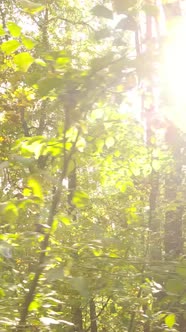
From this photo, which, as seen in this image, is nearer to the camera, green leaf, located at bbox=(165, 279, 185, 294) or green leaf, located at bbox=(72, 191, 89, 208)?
green leaf, located at bbox=(165, 279, 185, 294)

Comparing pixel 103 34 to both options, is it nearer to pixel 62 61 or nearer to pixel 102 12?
pixel 102 12

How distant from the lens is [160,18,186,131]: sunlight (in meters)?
1.37

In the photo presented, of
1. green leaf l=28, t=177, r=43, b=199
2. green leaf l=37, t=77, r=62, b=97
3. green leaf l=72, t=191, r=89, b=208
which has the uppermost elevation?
green leaf l=37, t=77, r=62, b=97

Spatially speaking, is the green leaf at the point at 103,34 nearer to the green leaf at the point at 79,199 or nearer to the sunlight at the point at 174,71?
the sunlight at the point at 174,71

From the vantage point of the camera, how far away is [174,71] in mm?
1441

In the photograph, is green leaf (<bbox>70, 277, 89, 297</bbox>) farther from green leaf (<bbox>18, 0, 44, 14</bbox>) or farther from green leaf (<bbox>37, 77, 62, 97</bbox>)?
green leaf (<bbox>18, 0, 44, 14</bbox>)

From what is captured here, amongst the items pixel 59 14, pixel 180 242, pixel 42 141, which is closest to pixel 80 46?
pixel 59 14

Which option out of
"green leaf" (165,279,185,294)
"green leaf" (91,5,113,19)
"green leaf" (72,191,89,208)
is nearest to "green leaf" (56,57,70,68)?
"green leaf" (91,5,113,19)

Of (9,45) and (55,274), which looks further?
(9,45)

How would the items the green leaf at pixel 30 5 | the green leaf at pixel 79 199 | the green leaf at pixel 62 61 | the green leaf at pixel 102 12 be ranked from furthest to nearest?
the green leaf at pixel 79 199 → the green leaf at pixel 62 61 → the green leaf at pixel 30 5 → the green leaf at pixel 102 12

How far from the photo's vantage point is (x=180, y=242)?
727cm

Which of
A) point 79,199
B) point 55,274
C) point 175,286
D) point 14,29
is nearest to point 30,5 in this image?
point 14,29

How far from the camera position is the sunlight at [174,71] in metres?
1.37

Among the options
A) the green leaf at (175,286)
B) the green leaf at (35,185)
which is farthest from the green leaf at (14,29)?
the green leaf at (175,286)
